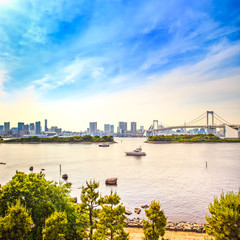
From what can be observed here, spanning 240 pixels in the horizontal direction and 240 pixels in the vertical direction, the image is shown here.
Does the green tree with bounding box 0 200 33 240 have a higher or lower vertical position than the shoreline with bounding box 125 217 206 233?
higher

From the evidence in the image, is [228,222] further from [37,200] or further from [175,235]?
[37,200]

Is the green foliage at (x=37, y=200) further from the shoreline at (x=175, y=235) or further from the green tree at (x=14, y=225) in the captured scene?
the shoreline at (x=175, y=235)

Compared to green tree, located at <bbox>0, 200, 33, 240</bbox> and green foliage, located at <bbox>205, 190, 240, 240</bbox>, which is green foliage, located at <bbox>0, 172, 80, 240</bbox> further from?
green foliage, located at <bbox>205, 190, 240, 240</bbox>

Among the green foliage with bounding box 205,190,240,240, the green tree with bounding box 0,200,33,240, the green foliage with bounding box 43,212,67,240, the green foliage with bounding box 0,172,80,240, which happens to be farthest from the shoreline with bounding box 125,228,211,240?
the green tree with bounding box 0,200,33,240

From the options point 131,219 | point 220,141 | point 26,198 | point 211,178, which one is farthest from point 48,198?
point 220,141

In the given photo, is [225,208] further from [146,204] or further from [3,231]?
[146,204]

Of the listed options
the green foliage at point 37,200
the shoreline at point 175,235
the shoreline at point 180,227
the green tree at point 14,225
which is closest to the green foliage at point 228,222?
the shoreline at point 175,235

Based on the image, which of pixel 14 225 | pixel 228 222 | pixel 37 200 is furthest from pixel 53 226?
pixel 228 222
